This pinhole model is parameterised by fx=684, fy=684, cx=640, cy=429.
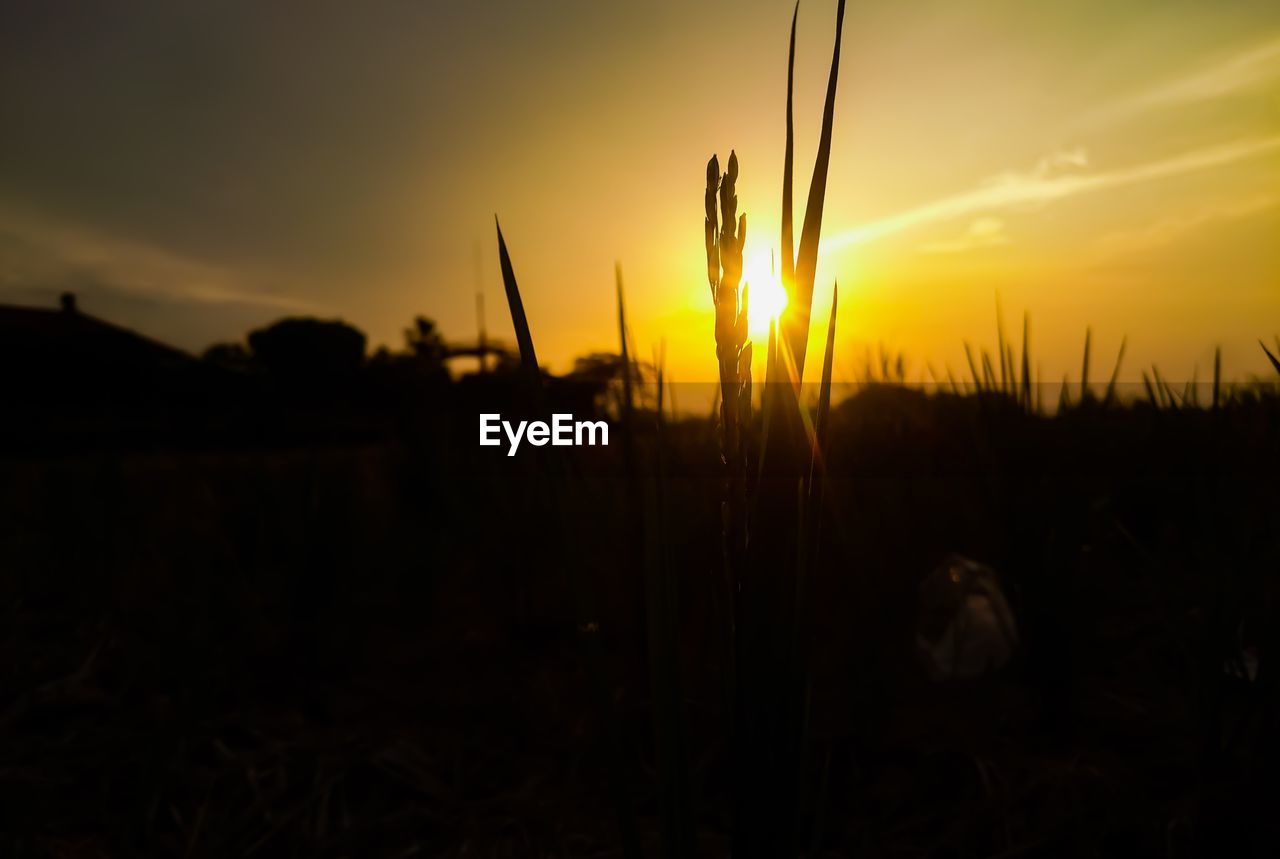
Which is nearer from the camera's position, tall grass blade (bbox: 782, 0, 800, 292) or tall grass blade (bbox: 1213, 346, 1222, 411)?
tall grass blade (bbox: 782, 0, 800, 292)

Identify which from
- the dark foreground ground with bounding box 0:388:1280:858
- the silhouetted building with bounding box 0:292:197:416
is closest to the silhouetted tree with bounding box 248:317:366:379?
the silhouetted building with bounding box 0:292:197:416

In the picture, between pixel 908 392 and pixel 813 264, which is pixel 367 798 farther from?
pixel 908 392

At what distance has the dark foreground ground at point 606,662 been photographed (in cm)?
95

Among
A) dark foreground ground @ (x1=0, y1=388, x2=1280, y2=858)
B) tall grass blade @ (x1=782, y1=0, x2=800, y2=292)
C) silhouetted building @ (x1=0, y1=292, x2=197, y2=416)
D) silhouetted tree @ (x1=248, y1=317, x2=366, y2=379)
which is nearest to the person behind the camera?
tall grass blade @ (x1=782, y1=0, x2=800, y2=292)

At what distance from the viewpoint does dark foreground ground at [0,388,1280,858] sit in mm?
949

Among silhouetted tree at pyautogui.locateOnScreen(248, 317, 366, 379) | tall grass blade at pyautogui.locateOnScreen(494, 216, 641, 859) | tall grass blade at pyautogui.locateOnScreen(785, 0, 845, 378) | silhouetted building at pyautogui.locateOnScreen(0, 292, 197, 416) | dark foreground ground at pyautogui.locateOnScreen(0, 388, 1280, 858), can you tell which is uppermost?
silhouetted tree at pyautogui.locateOnScreen(248, 317, 366, 379)

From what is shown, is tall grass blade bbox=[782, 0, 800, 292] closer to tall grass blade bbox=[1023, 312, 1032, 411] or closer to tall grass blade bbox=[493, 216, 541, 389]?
tall grass blade bbox=[493, 216, 541, 389]

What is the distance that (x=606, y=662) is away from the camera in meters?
1.00

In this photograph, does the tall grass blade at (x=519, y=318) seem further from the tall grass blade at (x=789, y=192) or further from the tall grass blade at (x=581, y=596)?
the tall grass blade at (x=789, y=192)

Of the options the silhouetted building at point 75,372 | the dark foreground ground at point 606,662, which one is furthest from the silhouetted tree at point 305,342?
the dark foreground ground at point 606,662

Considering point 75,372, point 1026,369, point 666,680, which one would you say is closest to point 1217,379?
point 1026,369

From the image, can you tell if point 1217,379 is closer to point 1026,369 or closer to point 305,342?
point 1026,369

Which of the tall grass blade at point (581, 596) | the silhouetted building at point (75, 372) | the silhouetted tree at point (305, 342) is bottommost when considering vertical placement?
the tall grass blade at point (581, 596)

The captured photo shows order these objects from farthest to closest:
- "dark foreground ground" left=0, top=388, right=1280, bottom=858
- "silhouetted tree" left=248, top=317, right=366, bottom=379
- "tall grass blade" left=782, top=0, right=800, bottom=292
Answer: "silhouetted tree" left=248, top=317, right=366, bottom=379, "dark foreground ground" left=0, top=388, right=1280, bottom=858, "tall grass blade" left=782, top=0, right=800, bottom=292
